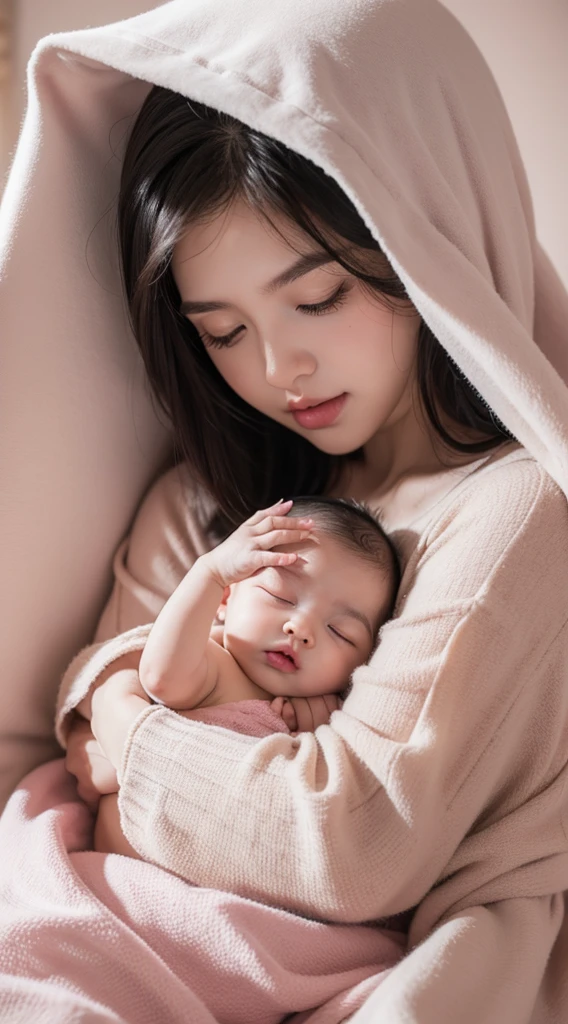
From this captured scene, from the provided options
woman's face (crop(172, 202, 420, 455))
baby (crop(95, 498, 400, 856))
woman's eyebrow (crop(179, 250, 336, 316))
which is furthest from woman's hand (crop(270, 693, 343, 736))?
woman's eyebrow (crop(179, 250, 336, 316))

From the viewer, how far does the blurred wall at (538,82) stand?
157 centimetres

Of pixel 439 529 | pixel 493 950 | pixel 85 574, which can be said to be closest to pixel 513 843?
pixel 493 950

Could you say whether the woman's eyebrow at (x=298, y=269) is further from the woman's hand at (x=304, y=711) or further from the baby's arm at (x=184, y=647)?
the woman's hand at (x=304, y=711)

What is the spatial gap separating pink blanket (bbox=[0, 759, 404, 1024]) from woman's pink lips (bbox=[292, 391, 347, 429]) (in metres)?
0.55

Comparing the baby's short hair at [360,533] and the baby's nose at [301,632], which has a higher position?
the baby's short hair at [360,533]

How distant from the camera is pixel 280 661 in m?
1.07

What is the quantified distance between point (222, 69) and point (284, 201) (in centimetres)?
15

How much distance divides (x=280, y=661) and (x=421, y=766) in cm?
24

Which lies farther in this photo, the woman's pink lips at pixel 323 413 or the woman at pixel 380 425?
the woman's pink lips at pixel 323 413

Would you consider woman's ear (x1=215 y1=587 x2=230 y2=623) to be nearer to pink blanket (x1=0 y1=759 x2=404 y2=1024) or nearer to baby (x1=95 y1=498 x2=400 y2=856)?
baby (x1=95 y1=498 x2=400 y2=856)

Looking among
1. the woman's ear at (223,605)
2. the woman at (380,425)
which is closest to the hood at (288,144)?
the woman at (380,425)

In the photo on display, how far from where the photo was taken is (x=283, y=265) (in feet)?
3.42

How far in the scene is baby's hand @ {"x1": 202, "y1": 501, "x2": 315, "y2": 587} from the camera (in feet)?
3.46

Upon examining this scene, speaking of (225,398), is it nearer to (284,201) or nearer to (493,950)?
(284,201)
